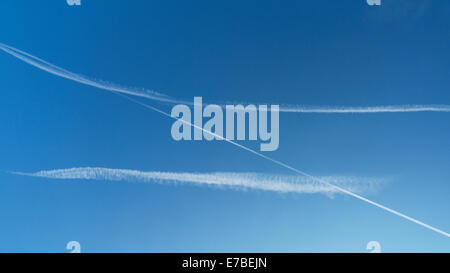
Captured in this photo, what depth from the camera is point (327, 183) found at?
65.7 inches
